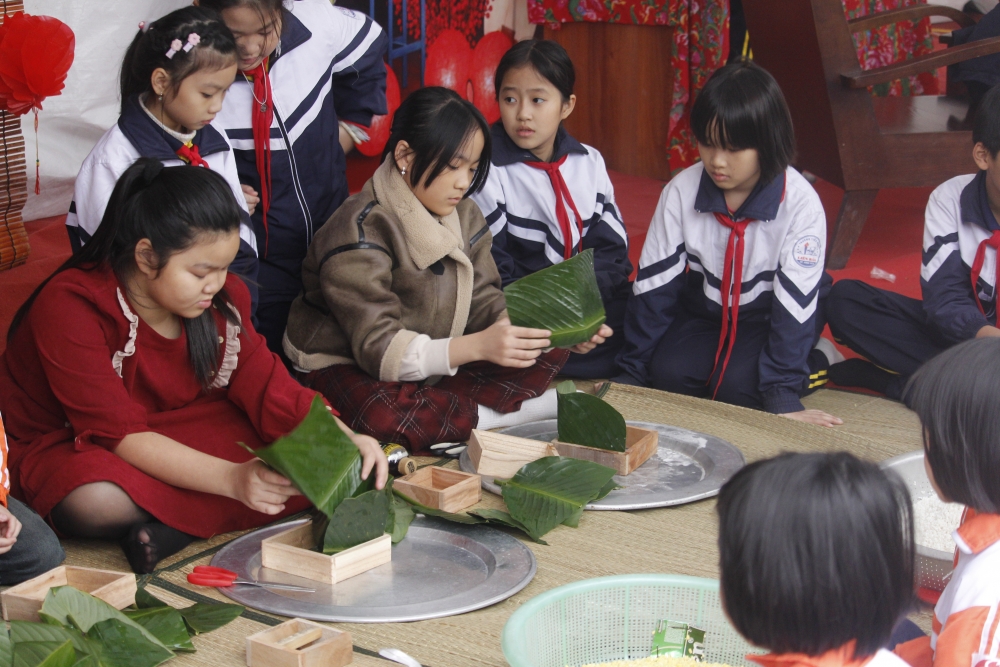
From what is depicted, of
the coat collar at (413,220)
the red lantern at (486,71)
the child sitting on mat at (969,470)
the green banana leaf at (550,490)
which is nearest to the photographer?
the child sitting on mat at (969,470)

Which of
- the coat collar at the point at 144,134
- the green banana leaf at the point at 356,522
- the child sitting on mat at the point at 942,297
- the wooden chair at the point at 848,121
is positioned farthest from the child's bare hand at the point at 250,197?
the wooden chair at the point at 848,121

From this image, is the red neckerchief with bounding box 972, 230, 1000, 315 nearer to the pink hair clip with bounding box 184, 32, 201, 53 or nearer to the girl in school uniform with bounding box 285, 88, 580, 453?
the girl in school uniform with bounding box 285, 88, 580, 453

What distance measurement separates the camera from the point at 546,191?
2816 mm

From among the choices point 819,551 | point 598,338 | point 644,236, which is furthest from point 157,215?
point 644,236

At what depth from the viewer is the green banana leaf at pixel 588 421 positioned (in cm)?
211

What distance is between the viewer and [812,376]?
8.82 ft

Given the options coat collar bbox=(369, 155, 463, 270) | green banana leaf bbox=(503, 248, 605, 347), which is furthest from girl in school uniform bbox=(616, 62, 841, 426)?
coat collar bbox=(369, 155, 463, 270)

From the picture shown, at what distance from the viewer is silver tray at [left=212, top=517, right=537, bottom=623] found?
62.1 inches

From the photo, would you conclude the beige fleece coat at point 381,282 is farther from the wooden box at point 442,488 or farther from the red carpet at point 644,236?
the red carpet at point 644,236

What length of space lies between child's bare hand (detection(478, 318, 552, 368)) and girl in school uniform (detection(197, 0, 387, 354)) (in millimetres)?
683

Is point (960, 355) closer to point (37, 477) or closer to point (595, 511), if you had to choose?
point (595, 511)

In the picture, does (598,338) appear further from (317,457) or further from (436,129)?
(317,457)

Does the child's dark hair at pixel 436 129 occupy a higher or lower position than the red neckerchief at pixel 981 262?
higher

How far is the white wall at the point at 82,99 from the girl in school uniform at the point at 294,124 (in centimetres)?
93
